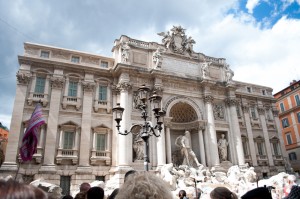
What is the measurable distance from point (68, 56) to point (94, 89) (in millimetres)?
3440

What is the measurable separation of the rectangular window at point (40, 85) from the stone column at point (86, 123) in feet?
9.53

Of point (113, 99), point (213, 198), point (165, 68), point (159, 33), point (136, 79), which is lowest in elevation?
point (213, 198)

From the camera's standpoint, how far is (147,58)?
20.6 m

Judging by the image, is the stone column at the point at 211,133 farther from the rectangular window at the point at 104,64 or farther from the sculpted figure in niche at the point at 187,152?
the rectangular window at the point at 104,64

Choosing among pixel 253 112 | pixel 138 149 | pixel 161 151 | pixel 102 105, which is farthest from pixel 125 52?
pixel 253 112

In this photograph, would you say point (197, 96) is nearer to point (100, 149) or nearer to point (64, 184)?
point (100, 149)

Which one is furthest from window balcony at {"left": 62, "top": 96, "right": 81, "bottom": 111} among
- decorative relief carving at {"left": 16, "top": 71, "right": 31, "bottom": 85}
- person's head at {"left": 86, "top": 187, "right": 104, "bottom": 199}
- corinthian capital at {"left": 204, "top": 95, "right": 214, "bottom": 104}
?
person's head at {"left": 86, "top": 187, "right": 104, "bottom": 199}

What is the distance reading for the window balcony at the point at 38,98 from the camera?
660 inches

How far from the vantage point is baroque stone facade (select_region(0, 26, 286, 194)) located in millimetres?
16281

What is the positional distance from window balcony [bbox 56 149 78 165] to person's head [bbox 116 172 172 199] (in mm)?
15557

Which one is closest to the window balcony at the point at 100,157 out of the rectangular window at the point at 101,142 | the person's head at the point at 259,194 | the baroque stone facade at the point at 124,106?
the baroque stone facade at the point at 124,106

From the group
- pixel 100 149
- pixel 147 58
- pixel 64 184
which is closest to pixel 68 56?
pixel 147 58

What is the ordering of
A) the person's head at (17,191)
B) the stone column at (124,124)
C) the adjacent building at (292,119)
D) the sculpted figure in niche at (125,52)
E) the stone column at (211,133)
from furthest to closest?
the adjacent building at (292,119), the stone column at (211,133), the sculpted figure in niche at (125,52), the stone column at (124,124), the person's head at (17,191)

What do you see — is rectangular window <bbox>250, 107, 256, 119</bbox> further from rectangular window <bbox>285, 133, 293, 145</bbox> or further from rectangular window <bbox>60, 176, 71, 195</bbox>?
rectangular window <bbox>60, 176, 71, 195</bbox>
